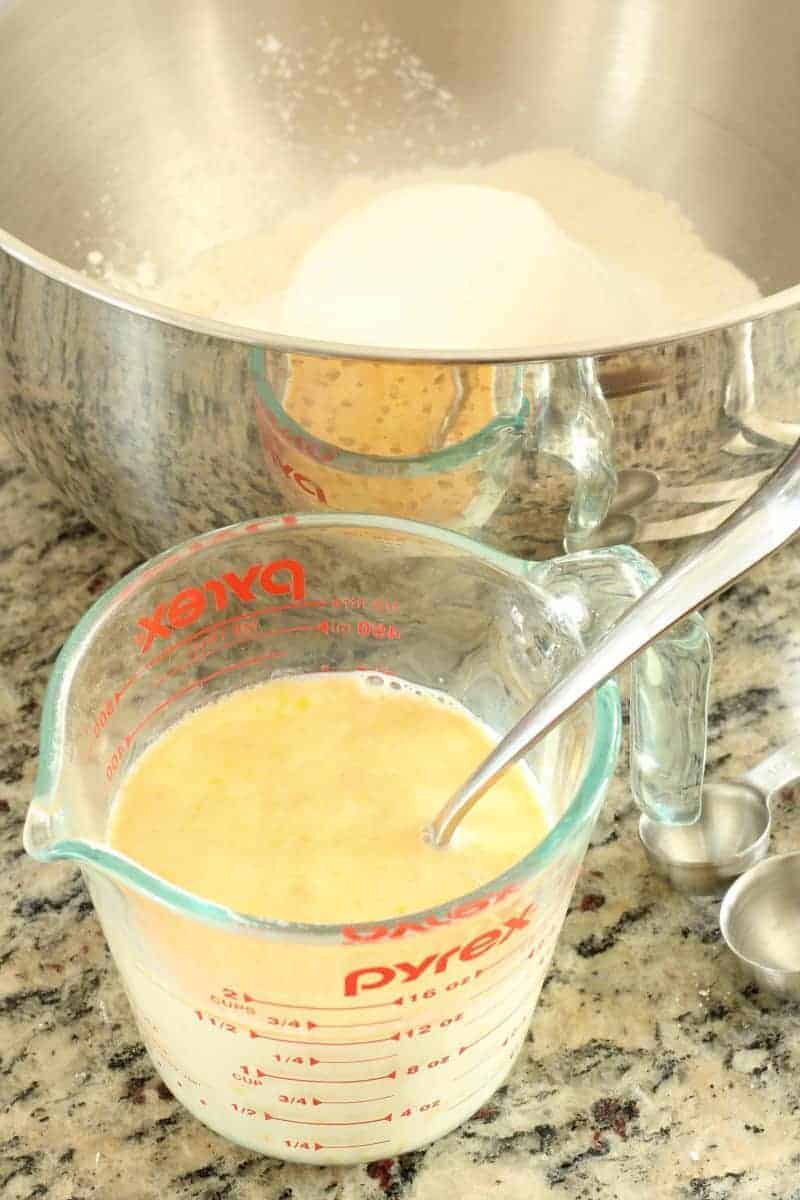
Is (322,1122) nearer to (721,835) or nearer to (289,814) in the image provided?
(289,814)

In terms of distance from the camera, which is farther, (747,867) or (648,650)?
(747,867)

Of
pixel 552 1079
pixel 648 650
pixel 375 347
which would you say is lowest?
pixel 552 1079

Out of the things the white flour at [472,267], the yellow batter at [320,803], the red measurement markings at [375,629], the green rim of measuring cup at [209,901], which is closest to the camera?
the green rim of measuring cup at [209,901]

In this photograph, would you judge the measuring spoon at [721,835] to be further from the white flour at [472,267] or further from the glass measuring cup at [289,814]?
the white flour at [472,267]

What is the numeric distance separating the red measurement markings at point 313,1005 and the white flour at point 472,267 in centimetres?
40

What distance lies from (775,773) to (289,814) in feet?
1.03

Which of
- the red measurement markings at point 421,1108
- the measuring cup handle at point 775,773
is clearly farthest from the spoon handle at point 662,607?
the measuring cup handle at point 775,773

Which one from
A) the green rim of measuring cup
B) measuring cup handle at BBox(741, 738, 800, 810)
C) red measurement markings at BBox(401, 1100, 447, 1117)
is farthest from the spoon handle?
measuring cup handle at BBox(741, 738, 800, 810)

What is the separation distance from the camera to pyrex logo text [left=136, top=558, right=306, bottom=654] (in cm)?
78

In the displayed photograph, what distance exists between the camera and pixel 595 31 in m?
Answer: 1.26

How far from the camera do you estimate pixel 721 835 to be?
2.89 ft

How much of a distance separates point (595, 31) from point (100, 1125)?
0.92 metres

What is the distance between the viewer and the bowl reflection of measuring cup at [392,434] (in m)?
0.77

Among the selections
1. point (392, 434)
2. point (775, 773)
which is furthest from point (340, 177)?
point (775, 773)
